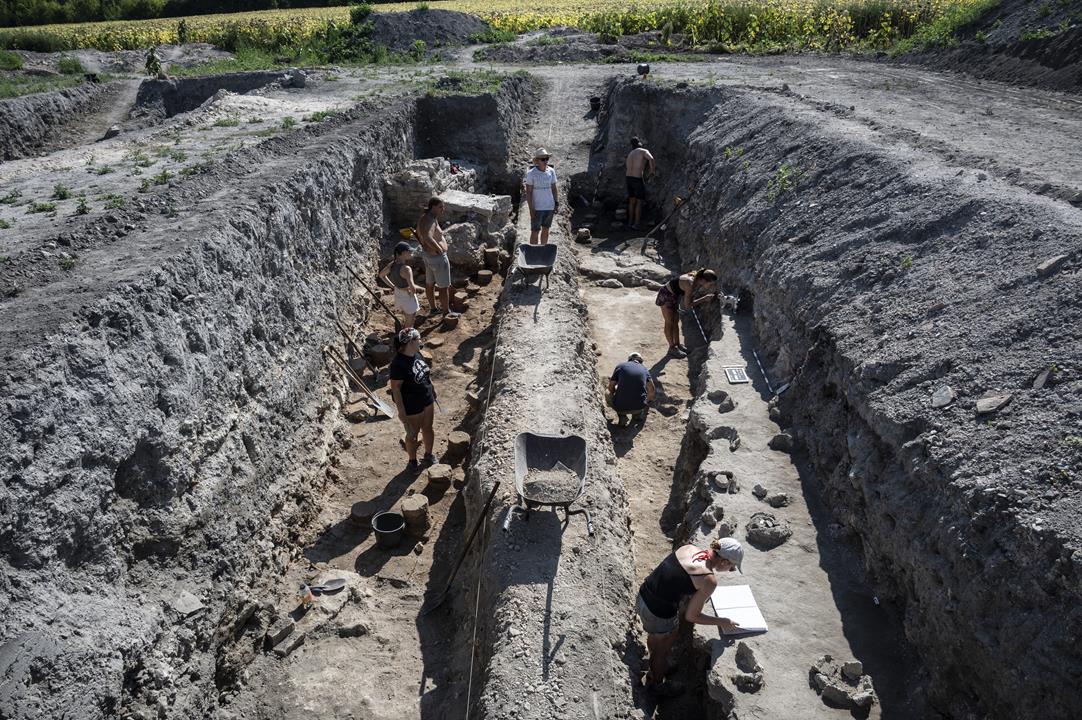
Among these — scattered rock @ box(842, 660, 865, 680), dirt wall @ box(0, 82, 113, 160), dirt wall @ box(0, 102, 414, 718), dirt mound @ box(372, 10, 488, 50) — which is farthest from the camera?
dirt mound @ box(372, 10, 488, 50)

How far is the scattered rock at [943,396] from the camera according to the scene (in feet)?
18.6

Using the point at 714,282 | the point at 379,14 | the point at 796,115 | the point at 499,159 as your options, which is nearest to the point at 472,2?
the point at 379,14

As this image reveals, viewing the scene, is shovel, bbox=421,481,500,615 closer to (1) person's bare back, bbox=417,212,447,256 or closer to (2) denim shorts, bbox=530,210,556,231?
(1) person's bare back, bbox=417,212,447,256

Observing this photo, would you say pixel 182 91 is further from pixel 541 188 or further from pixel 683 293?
pixel 683 293

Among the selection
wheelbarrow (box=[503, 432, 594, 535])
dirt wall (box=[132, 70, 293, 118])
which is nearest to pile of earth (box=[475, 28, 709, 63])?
dirt wall (box=[132, 70, 293, 118])

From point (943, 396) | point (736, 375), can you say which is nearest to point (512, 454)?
point (736, 375)

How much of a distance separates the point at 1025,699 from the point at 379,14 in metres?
31.6

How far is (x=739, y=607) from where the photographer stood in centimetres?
551

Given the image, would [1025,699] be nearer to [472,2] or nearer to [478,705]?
[478,705]

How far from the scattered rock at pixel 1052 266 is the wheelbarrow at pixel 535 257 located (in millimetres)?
5994

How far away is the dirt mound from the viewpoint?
91.3ft

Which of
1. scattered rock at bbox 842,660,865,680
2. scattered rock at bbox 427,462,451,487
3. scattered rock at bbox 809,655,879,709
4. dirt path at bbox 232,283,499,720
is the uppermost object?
scattered rock at bbox 842,660,865,680

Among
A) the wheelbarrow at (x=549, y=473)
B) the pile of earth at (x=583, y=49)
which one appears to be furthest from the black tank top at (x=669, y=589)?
the pile of earth at (x=583, y=49)

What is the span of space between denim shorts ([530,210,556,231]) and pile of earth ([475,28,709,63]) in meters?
15.2
